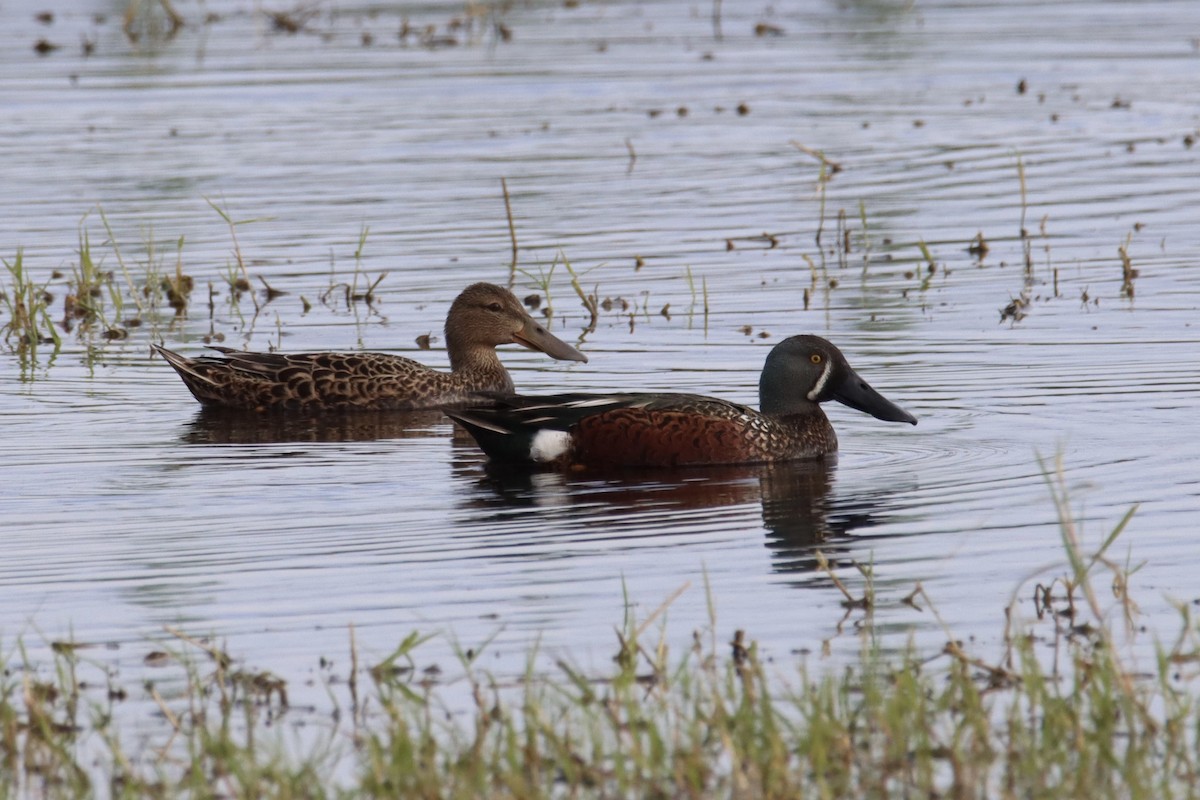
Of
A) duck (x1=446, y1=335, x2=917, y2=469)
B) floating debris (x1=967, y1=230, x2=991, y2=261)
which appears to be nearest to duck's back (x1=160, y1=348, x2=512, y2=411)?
duck (x1=446, y1=335, x2=917, y2=469)

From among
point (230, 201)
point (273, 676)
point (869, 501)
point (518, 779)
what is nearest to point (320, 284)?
point (230, 201)

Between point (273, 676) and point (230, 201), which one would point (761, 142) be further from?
point (273, 676)

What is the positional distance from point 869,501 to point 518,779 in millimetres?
3947

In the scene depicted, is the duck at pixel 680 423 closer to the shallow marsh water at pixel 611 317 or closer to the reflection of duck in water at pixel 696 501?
the reflection of duck in water at pixel 696 501

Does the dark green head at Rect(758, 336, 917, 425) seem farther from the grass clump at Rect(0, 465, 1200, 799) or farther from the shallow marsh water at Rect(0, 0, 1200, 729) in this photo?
the grass clump at Rect(0, 465, 1200, 799)

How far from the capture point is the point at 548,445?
31.7 feet

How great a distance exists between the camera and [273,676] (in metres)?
6.02

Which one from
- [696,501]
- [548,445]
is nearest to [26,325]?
[548,445]

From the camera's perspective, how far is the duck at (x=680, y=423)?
9.55 m

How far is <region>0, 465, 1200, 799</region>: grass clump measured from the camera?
5086mm

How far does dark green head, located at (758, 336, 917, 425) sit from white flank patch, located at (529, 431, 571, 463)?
0.97 metres

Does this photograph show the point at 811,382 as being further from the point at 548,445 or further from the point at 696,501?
the point at 696,501

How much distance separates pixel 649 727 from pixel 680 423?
172 inches

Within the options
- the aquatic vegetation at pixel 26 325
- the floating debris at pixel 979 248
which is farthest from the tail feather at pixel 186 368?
the floating debris at pixel 979 248
